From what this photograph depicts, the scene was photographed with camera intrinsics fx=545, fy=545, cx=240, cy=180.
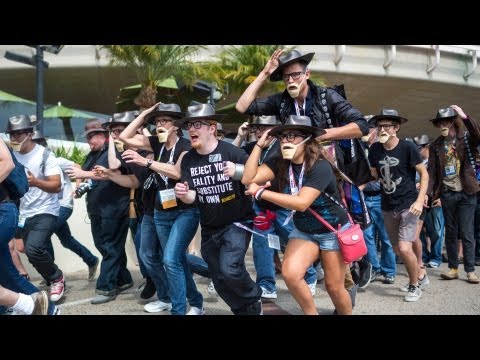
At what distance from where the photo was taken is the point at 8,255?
4664mm

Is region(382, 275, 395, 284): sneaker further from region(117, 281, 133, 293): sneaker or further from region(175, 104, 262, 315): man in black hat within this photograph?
region(117, 281, 133, 293): sneaker

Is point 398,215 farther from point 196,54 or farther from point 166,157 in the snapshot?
point 196,54

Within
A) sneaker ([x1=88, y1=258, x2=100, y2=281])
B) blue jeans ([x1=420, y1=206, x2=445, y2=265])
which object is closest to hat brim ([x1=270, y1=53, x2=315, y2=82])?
sneaker ([x1=88, y1=258, x2=100, y2=281])

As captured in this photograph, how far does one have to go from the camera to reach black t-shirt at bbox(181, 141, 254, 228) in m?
4.76

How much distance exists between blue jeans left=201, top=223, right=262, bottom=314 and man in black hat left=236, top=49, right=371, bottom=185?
1.08 meters

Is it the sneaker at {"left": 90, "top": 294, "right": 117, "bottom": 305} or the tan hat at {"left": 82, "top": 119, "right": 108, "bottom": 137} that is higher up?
the tan hat at {"left": 82, "top": 119, "right": 108, "bottom": 137}

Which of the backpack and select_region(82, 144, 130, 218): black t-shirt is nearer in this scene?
Result: the backpack

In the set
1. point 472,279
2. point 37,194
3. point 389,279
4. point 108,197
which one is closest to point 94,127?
point 108,197

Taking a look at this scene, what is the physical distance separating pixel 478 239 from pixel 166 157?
21.3 feet

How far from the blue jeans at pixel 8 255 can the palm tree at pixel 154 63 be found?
48.3 feet

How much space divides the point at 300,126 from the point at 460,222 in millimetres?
4221

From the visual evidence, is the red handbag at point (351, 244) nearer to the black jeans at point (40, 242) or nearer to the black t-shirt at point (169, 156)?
the black t-shirt at point (169, 156)

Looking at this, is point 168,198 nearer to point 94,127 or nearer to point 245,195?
point 245,195

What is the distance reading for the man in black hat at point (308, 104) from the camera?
4375 millimetres
